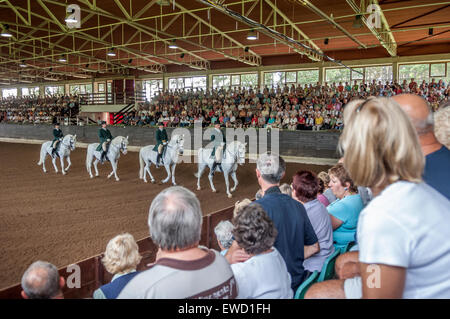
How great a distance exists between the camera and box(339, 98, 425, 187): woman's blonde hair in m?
1.25

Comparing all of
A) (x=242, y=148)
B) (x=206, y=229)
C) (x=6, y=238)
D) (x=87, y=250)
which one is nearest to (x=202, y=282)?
(x=206, y=229)

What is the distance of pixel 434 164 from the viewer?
1.93m

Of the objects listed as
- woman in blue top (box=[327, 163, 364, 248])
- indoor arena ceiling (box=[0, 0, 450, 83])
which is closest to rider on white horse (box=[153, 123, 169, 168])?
indoor arena ceiling (box=[0, 0, 450, 83])

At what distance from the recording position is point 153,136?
19156mm

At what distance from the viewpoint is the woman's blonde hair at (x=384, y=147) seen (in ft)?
4.09

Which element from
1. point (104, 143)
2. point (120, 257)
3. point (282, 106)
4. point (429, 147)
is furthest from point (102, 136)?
point (429, 147)

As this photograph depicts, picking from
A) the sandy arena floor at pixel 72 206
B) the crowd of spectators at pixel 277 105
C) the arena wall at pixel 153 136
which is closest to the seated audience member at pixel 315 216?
the sandy arena floor at pixel 72 206

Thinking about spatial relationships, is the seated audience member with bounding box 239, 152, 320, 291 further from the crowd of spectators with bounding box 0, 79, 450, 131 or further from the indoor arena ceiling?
the crowd of spectators with bounding box 0, 79, 450, 131

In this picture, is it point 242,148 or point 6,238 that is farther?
point 242,148

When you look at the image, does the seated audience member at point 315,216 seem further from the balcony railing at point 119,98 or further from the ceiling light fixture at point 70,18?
the balcony railing at point 119,98

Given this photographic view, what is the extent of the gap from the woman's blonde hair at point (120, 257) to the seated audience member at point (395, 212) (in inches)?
76.1
